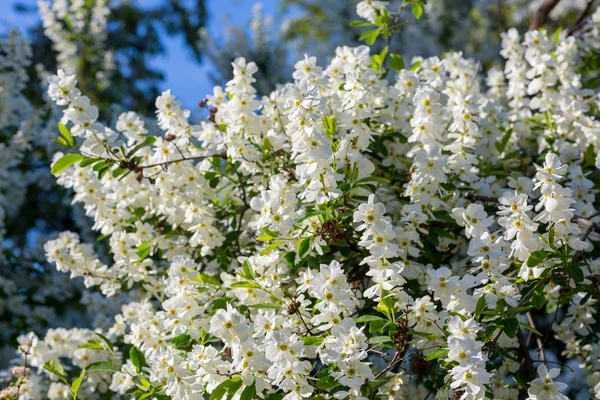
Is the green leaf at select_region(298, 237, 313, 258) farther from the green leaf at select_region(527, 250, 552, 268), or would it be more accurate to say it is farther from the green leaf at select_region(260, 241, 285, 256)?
the green leaf at select_region(527, 250, 552, 268)

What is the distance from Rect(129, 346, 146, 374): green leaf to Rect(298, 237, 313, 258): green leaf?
0.71 meters

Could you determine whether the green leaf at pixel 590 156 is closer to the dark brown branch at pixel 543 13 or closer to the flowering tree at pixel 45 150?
the dark brown branch at pixel 543 13

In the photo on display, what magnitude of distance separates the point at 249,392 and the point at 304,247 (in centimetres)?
49

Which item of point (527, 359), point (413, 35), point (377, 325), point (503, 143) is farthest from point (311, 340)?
point (413, 35)

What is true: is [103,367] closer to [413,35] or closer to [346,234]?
[346,234]

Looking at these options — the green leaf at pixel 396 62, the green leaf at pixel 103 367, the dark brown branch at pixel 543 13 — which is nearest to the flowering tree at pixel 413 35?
the dark brown branch at pixel 543 13

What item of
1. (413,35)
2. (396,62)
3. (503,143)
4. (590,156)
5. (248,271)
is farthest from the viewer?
(413,35)

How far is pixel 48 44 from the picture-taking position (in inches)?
366

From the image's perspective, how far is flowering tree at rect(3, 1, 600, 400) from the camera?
227 centimetres

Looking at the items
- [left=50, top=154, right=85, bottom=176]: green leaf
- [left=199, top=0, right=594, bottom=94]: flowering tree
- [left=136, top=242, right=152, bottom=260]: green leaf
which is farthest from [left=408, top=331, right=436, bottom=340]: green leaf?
[left=199, top=0, right=594, bottom=94]: flowering tree

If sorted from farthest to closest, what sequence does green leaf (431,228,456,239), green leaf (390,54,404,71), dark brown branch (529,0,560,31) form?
1. dark brown branch (529,0,560,31)
2. green leaf (390,54,404,71)
3. green leaf (431,228,456,239)

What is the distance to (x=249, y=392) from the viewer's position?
86.0 inches

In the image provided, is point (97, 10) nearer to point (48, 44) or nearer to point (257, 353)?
point (48, 44)

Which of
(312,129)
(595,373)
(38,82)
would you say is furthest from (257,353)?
(38,82)
